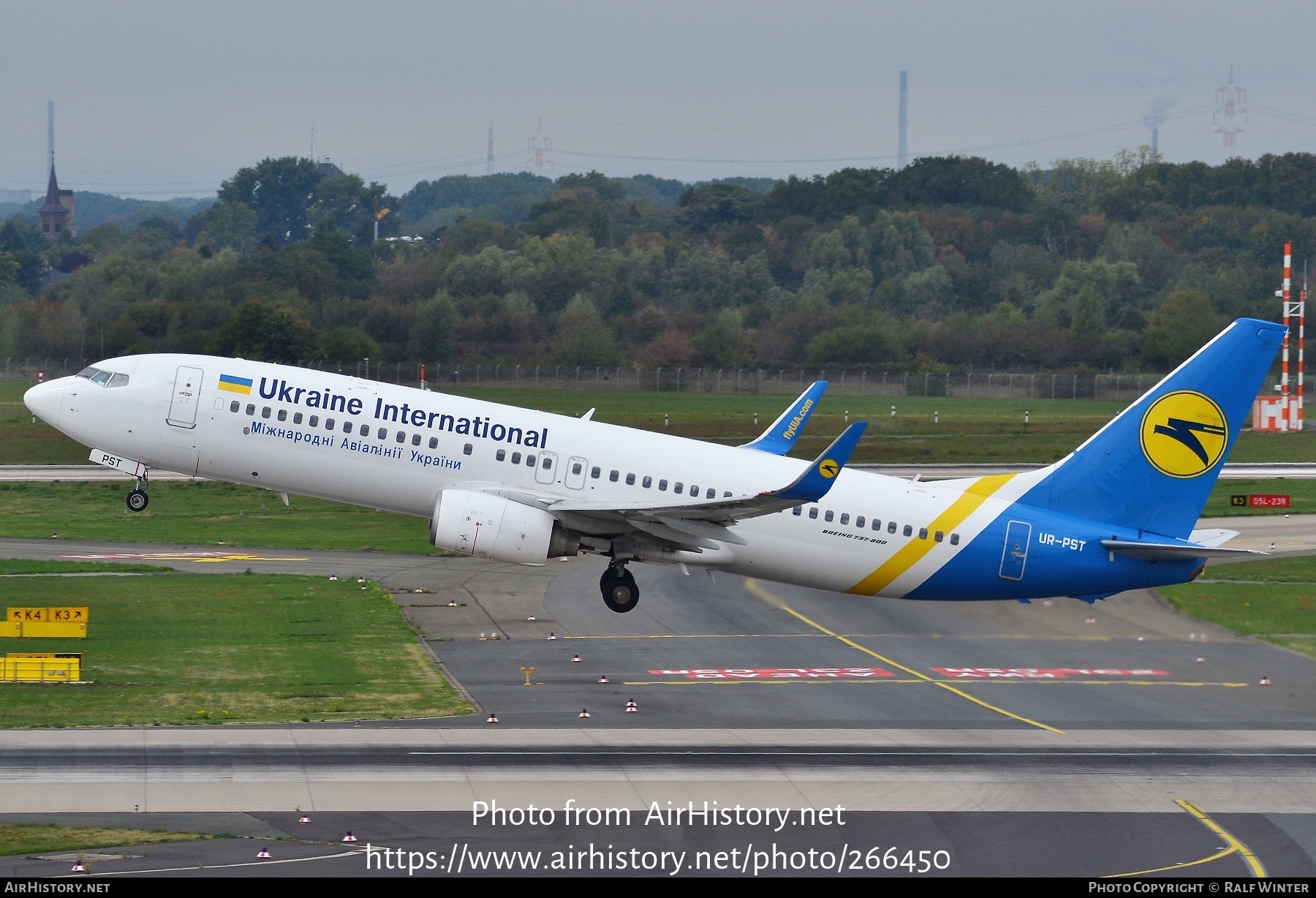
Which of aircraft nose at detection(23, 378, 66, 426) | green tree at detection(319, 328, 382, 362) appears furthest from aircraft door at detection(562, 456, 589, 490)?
green tree at detection(319, 328, 382, 362)

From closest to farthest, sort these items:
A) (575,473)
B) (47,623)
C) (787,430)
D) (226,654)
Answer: (575,473), (787,430), (226,654), (47,623)

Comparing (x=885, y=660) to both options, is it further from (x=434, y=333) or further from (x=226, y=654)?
(x=434, y=333)

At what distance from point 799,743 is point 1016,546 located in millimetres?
7968

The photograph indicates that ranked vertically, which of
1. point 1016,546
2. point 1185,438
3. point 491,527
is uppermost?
point 1185,438

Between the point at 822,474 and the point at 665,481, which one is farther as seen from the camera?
the point at 665,481

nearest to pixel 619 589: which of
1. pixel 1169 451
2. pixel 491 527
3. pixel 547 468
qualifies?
pixel 547 468

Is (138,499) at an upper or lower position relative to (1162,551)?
upper

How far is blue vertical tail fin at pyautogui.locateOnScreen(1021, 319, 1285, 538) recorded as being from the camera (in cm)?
4044

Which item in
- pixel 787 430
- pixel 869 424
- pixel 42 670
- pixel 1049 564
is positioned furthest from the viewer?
pixel 869 424

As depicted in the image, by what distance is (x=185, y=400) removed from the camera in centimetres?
3953

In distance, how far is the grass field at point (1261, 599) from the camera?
5741 cm

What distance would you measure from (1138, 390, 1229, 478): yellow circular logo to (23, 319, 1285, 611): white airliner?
0.15 feet

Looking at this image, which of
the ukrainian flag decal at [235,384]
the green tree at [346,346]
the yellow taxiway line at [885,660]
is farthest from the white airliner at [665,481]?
the green tree at [346,346]
